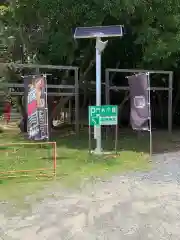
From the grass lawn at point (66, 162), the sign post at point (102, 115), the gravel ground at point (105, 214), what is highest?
the sign post at point (102, 115)

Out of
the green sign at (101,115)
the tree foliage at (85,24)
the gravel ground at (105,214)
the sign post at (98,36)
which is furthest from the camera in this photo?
the tree foliage at (85,24)

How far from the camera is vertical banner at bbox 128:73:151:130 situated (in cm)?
1159

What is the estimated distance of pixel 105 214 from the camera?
6.31 meters

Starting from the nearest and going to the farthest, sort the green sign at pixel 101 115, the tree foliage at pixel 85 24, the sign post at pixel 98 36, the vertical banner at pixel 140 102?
the green sign at pixel 101 115 < the sign post at pixel 98 36 < the vertical banner at pixel 140 102 < the tree foliage at pixel 85 24

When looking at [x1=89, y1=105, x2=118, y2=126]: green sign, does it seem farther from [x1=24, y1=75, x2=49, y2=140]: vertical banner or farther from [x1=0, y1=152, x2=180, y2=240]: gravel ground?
[x1=0, y1=152, x2=180, y2=240]: gravel ground

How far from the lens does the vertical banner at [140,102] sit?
38.0ft

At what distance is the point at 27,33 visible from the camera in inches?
672

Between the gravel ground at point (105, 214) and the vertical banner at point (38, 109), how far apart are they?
11.4ft

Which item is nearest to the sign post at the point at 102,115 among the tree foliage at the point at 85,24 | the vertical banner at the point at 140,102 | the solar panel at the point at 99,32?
the vertical banner at the point at 140,102

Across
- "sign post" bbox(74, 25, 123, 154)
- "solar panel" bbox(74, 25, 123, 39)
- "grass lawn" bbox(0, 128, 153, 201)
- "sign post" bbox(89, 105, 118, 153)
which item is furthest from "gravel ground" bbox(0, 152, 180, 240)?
"solar panel" bbox(74, 25, 123, 39)

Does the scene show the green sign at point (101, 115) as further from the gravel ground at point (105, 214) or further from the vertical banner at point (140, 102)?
the gravel ground at point (105, 214)

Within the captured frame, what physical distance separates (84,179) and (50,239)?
331 centimetres

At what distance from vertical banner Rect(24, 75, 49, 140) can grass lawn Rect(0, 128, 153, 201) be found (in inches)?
25.3

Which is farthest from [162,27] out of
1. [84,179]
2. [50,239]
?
[50,239]
